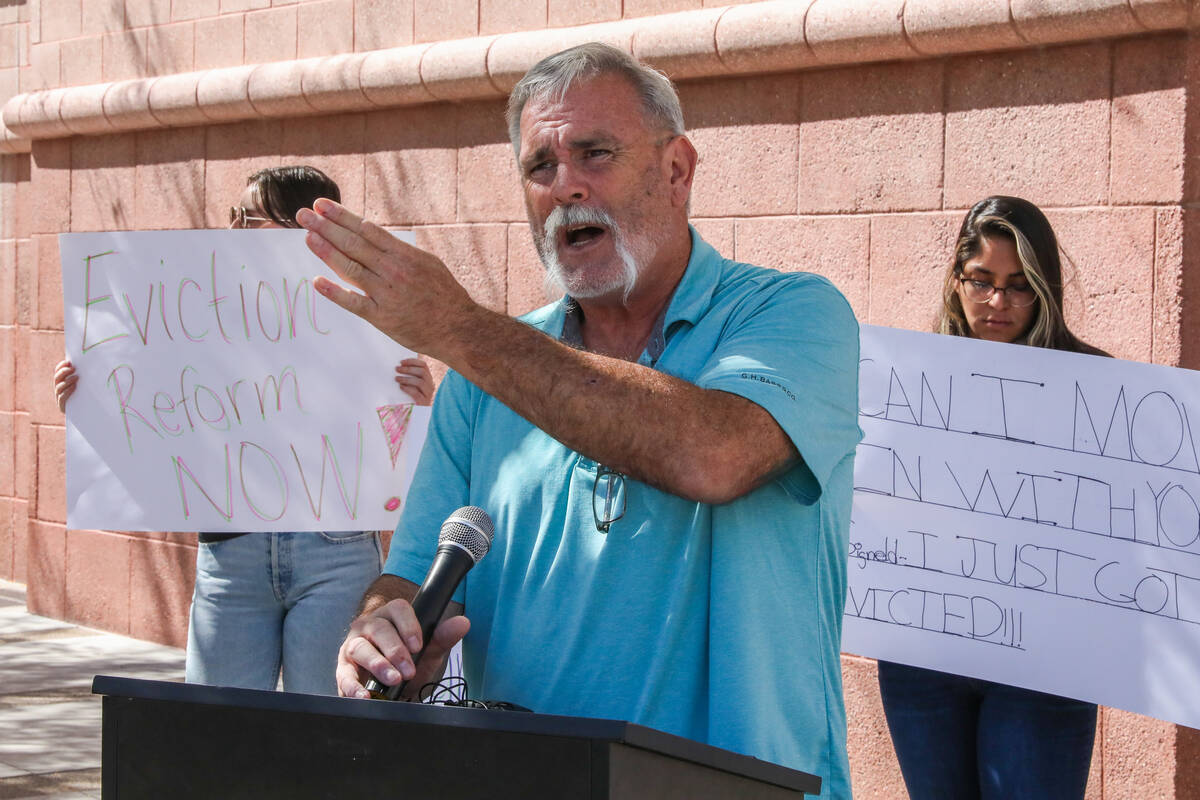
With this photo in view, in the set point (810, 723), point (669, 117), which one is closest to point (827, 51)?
point (669, 117)

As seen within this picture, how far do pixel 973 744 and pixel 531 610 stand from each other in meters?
2.00

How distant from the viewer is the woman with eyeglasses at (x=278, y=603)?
4.03 m

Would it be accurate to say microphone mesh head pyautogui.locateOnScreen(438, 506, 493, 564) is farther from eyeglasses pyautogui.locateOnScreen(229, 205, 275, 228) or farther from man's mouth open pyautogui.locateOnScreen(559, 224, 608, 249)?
eyeglasses pyautogui.locateOnScreen(229, 205, 275, 228)

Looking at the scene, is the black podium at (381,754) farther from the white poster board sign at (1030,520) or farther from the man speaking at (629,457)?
the white poster board sign at (1030,520)

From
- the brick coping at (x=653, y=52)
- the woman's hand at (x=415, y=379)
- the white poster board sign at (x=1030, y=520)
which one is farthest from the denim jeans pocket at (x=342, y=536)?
the brick coping at (x=653, y=52)

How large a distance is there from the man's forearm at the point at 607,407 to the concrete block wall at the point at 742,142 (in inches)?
117

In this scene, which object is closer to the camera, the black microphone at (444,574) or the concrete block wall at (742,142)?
the black microphone at (444,574)

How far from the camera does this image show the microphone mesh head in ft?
6.53

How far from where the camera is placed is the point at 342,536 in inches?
166

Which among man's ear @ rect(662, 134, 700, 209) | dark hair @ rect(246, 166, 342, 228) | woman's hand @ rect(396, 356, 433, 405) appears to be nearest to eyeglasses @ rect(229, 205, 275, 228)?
dark hair @ rect(246, 166, 342, 228)

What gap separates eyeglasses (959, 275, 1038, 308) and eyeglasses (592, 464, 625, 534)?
6.91 feet

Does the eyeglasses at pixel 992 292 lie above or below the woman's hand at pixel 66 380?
above

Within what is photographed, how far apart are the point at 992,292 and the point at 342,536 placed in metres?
1.96

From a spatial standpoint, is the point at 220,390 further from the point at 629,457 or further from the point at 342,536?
the point at 629,457
